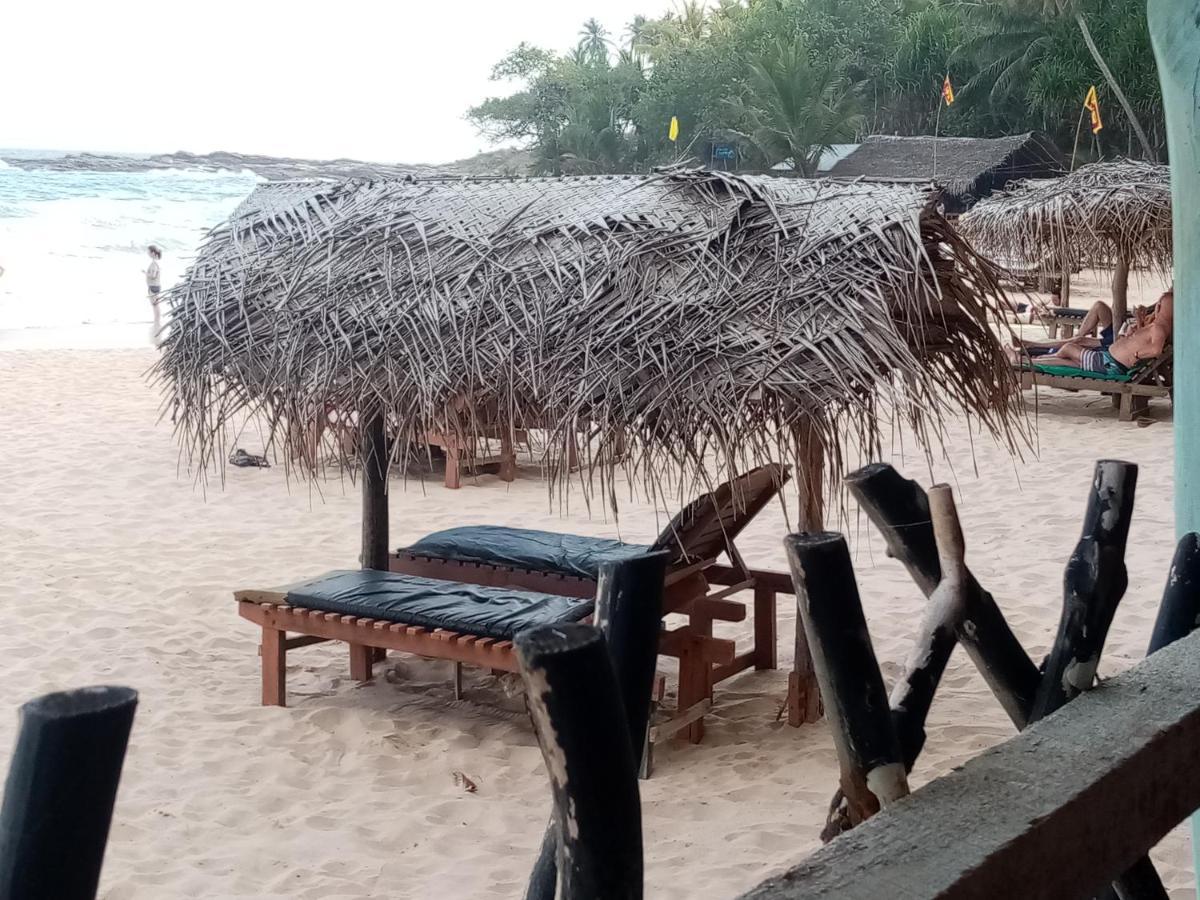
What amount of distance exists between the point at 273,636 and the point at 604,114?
30.9m

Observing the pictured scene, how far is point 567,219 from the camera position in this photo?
426cm

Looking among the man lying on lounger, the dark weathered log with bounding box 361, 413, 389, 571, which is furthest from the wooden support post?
the man lying on lounger

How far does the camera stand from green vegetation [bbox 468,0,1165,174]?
1065 inches

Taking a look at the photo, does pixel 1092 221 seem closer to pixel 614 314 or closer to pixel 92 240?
pixel 614 314

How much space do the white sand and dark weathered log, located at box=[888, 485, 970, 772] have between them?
2.05m

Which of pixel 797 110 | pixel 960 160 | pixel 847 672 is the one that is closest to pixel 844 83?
pixel 797 110

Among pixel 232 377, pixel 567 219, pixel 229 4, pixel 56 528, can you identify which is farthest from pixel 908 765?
pixel 229 4

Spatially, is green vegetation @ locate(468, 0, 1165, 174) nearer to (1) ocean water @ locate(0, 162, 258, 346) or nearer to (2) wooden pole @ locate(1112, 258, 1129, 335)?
(1) ocean water @ locate(0, 162, 258, 346)

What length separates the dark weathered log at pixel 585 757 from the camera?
0.83 m

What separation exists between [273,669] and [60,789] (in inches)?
159

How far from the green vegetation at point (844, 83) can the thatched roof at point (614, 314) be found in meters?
21.5

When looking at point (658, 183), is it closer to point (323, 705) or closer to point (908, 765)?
point (323, 705)

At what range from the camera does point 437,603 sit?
14.1 ft

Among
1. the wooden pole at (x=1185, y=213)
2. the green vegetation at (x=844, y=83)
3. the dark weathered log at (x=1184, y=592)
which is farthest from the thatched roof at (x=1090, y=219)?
the green vegetation at (x=844, y=83)
